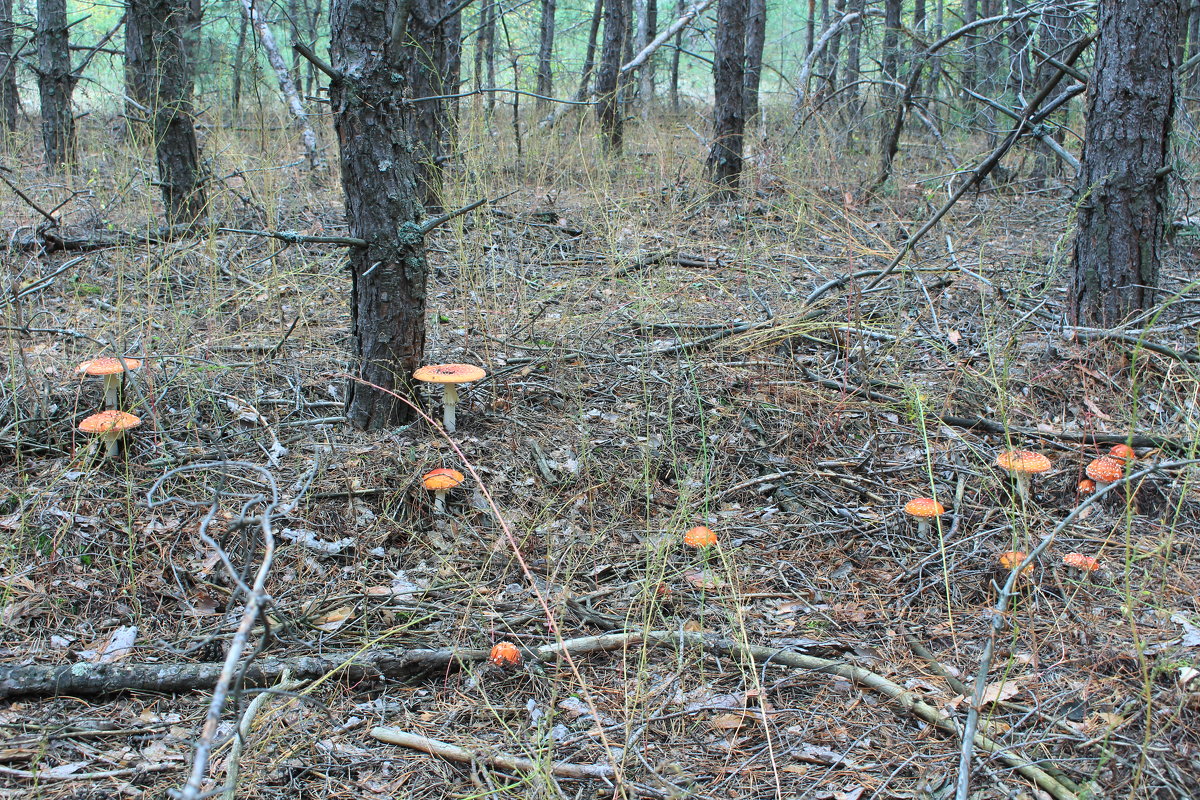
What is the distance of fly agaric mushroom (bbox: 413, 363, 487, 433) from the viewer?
3170 mm

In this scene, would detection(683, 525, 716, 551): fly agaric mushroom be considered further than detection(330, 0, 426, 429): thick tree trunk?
No

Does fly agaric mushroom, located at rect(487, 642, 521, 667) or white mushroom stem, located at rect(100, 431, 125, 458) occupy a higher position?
white mushroom stem, located at rect(100, 431, 125, 458)

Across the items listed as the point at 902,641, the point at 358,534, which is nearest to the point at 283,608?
the point at 358,534

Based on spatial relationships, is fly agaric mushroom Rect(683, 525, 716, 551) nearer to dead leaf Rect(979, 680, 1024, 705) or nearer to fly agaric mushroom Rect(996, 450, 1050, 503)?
dead leaf Rect(979, 680, 1024, 705)

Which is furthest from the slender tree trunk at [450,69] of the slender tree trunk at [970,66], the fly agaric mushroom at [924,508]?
the fly agaric mushroom at [924,508]

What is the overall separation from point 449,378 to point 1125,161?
11.4ft

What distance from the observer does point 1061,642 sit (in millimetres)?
2291

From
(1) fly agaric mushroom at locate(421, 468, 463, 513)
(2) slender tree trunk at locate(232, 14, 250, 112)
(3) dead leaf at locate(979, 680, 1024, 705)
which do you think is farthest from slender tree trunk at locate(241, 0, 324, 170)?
(3) dead leaf at locate(979, 680, 1024, 705)

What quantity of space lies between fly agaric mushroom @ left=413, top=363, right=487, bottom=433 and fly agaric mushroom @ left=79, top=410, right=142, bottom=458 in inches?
42.9

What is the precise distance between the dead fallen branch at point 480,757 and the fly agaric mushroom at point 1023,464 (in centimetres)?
177

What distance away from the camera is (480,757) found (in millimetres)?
1987

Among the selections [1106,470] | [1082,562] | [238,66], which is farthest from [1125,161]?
[238,66]

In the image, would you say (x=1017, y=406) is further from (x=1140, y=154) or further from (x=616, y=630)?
(x=616, y=630)

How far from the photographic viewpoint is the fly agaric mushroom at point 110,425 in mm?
2928
